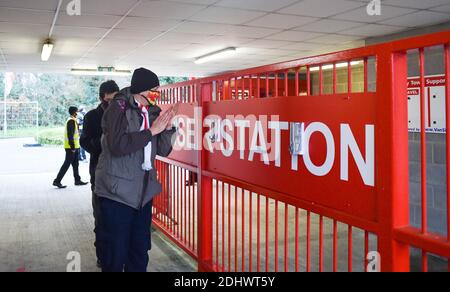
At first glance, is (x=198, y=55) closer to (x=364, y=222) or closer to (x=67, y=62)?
(x=67, y=62)

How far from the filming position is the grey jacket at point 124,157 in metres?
2.41

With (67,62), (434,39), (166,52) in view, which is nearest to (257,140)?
(434,39)

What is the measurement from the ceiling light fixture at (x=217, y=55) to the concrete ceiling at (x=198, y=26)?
0.16m

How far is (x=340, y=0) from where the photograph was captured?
4.56 m

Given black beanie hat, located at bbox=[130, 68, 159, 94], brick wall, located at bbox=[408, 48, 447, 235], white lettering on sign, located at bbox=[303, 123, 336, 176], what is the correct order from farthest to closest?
1. brick wall, located at bbox=[408, 48, 447, 235]
2. black beanie hat, located at bbox=[130, 68, 159, 94]
3. white lettering on sign, located at bbox=[303, 123, 336, 176]

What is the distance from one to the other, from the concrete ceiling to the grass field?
37.0 ft

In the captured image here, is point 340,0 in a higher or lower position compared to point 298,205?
higher

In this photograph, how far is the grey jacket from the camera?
241cm

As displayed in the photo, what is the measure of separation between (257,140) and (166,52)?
6053mm
